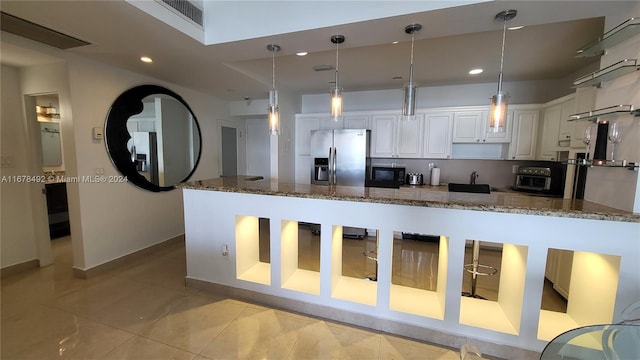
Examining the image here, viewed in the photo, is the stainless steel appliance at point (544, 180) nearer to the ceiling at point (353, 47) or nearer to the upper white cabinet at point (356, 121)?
the ceiling at point (353, 47)

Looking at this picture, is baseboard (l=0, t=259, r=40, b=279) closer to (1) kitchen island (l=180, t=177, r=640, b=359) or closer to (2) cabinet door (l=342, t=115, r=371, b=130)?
(1) kitchen island (l=180, t=177, r=640, b=359)

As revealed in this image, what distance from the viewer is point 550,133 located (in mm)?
3465

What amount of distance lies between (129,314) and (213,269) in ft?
2.43

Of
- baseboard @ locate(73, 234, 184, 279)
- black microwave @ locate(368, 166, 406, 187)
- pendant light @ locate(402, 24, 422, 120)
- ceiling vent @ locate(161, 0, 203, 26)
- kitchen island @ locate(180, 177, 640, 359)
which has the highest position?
ceiling vent @ locate(161, 0, 203, 26)

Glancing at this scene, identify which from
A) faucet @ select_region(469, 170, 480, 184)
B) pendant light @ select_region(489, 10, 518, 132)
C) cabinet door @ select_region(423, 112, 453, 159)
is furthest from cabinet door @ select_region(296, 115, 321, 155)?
pendant light @ select_region(489, 10, 518, 132)

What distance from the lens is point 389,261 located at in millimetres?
2033

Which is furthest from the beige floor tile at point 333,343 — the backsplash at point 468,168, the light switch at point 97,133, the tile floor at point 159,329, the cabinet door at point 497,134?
the cabinet door at point 497,134

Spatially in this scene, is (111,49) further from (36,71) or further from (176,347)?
(176,347)

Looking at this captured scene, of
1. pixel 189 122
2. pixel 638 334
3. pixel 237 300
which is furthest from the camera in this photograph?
pixel 189 122

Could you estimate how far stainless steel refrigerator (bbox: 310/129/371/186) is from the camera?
173 inches

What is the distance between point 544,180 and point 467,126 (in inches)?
49.6

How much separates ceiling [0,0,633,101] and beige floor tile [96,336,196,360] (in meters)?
2.39

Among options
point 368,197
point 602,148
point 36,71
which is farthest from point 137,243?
point 602,148

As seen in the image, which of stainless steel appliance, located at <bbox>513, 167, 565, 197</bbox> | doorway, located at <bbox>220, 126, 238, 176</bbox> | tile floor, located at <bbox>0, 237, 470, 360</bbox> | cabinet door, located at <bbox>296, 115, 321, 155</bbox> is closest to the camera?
tile floor, located at <bbox>0, 237, 470, 360</bbox>
